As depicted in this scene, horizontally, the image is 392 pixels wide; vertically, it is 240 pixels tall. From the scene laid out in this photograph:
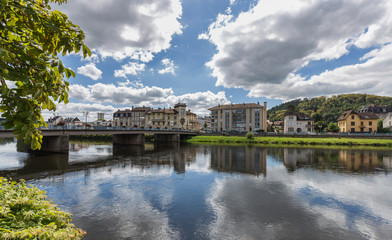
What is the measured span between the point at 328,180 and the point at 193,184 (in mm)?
15756

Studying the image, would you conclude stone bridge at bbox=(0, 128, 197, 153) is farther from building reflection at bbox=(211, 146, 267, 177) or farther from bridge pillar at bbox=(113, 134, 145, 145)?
building reflection at bbox=(211, 146, 267, 177)

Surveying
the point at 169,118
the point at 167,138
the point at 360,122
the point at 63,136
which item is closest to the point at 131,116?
the point at 169,118

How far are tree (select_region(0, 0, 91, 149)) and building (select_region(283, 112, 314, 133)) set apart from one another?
113 m

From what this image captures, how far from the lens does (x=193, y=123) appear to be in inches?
5271

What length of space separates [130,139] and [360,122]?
109546 millimetres

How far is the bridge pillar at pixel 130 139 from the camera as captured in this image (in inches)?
2537

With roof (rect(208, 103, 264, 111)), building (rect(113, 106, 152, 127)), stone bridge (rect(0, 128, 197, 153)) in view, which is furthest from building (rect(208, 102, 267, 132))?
stone bridge (rect(0, 128, 197, 153))

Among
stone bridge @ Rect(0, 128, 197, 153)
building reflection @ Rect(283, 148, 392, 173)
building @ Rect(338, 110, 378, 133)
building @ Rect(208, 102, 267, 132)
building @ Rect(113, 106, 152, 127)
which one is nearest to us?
building reflection @ Rect(283, 148, 392, 173)

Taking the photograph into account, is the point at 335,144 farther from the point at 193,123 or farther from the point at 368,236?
the point at 193,123

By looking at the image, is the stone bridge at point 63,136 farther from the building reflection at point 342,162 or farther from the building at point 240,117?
the building at point 240,117

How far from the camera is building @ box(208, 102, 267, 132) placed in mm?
108875

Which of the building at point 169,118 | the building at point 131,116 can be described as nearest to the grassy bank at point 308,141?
the building at point 169,118

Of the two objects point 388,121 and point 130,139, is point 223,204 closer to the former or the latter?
point 130,139

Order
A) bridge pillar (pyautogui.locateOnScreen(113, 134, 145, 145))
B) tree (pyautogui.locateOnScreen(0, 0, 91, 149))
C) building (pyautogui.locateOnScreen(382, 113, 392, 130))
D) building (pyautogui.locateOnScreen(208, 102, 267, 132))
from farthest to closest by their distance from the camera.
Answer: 1. building (pyautogui.locateOnScreen(208, 102, 267, 132))
2. building (pyautogui.locateOnScreen(382, 113, 392, 130))
3. bridge pillar (pyautogui.locateOnScreen(113, 134, 145, 145))
4. tree (pyautogui.locateOnScreen(0, 0, 91, 149))
